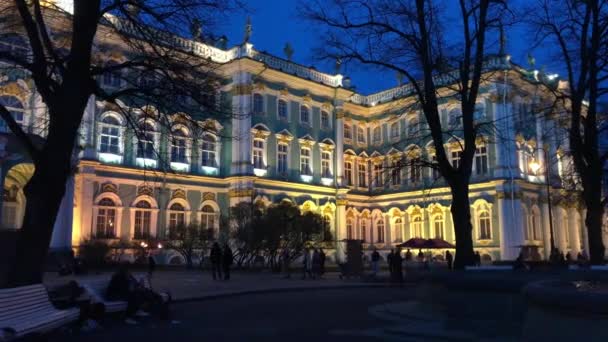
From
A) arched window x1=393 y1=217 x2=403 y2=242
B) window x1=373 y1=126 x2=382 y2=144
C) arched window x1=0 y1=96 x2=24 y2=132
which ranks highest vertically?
window x1=373 y1=126 x2=382 y2=144

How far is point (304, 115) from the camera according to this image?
45688 millimetres

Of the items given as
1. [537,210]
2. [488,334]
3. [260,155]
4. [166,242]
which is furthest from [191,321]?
[537,210]

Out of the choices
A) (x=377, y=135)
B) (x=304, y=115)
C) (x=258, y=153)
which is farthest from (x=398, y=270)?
(x=377, y=135)

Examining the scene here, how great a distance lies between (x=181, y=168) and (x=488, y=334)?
31.1 meters

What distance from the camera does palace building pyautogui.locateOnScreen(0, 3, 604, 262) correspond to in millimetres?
33375

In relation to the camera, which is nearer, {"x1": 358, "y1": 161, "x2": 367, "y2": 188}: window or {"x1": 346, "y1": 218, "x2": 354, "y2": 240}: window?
{"x1": 346, "y1": 218, "x2": 354, "y2": 240}: window

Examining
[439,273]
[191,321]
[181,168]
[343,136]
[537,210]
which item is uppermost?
[343,136]

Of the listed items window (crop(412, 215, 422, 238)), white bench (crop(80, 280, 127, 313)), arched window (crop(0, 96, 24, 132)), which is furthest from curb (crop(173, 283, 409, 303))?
window (crop(412, 215, 422, 238))

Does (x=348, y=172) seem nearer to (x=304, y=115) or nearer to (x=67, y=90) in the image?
(x=304, y=115)

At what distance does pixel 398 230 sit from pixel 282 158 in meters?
12.1

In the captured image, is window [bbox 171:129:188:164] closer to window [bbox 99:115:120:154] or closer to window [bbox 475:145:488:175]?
window [bbox 99:115:120:154]

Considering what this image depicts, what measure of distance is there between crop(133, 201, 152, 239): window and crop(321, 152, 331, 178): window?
50.5ft

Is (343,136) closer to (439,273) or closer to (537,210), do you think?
(537,210)

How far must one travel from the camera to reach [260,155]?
1642 inches
